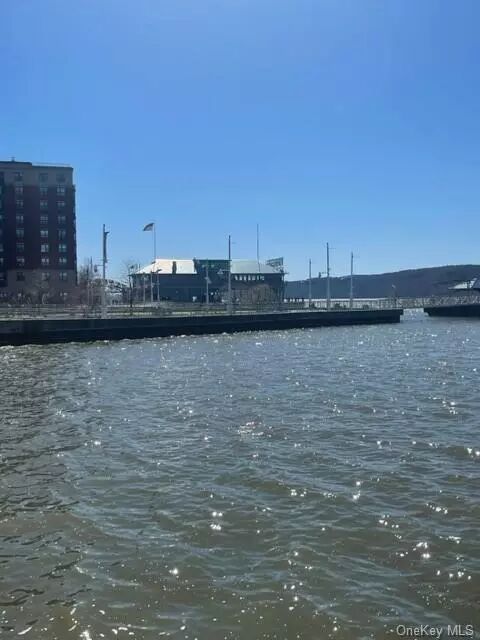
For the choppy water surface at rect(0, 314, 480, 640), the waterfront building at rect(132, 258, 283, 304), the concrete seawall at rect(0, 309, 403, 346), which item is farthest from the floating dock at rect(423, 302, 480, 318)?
the choppy water surface at rect(0, 314, 480, 640)

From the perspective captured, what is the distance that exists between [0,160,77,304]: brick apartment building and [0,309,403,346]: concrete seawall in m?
61.0

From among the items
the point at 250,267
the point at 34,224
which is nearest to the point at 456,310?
the point at 250,267

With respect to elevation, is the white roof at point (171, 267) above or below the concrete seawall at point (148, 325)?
above

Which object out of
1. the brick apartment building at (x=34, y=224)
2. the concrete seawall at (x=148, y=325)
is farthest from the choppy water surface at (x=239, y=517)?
the brick apartment building at (x=34, y=224)

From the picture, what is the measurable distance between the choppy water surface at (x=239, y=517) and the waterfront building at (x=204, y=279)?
13369 cm

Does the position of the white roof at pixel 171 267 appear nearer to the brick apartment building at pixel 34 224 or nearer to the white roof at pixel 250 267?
the white roof at pixel 250 267

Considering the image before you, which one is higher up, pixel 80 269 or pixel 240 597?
pixel 80 269

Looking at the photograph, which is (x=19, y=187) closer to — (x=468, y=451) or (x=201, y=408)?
(x=201, y=408)

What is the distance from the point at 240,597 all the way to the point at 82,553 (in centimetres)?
239

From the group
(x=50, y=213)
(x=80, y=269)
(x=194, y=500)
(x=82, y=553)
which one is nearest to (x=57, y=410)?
(x=194, y=500)

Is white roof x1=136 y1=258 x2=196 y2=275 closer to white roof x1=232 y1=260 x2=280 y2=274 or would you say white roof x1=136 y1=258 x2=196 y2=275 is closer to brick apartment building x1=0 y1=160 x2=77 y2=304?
white roof x1=232 y1=260 x2=280 y2=274

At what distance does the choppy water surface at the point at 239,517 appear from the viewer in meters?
6.35

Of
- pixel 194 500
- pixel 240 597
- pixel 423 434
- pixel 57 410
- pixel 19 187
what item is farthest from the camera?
pixel 19 187

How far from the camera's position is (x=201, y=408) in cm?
1819
